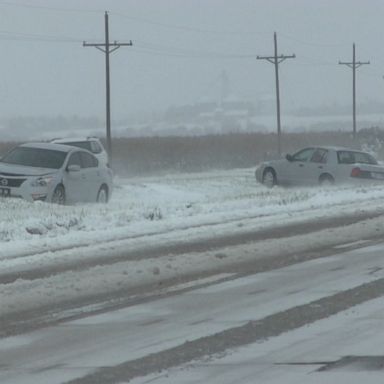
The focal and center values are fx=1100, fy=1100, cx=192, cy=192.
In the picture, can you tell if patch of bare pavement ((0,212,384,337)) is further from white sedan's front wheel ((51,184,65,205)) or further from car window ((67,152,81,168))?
car window ((67,152,81,168))

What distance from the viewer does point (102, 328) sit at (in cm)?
1035

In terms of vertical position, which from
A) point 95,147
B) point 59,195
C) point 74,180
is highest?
point 95,147

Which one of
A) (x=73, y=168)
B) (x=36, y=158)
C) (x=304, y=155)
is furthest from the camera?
(x=304, y=155)

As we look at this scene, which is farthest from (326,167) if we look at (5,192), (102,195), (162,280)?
(162,280)

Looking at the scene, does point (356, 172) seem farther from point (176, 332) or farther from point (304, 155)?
point (176, 332)

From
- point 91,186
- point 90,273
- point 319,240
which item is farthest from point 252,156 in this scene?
point 90,273

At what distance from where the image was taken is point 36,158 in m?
25.6

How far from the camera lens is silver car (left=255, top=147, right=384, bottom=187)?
112 feet

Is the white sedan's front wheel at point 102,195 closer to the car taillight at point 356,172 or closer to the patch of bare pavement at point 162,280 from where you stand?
A: the patch of bare pavement at point 162,280

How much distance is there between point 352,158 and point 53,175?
12902 mm

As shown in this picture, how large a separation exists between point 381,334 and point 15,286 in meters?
4.87

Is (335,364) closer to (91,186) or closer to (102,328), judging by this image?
(102,328)

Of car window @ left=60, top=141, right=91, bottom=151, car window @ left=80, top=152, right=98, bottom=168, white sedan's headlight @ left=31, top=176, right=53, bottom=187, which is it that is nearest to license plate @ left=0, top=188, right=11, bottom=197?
white sedan's headlight @ left=31, top=176, right=53, bottom=187

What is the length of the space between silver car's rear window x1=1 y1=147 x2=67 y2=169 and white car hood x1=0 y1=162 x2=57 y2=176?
1.10 feet
